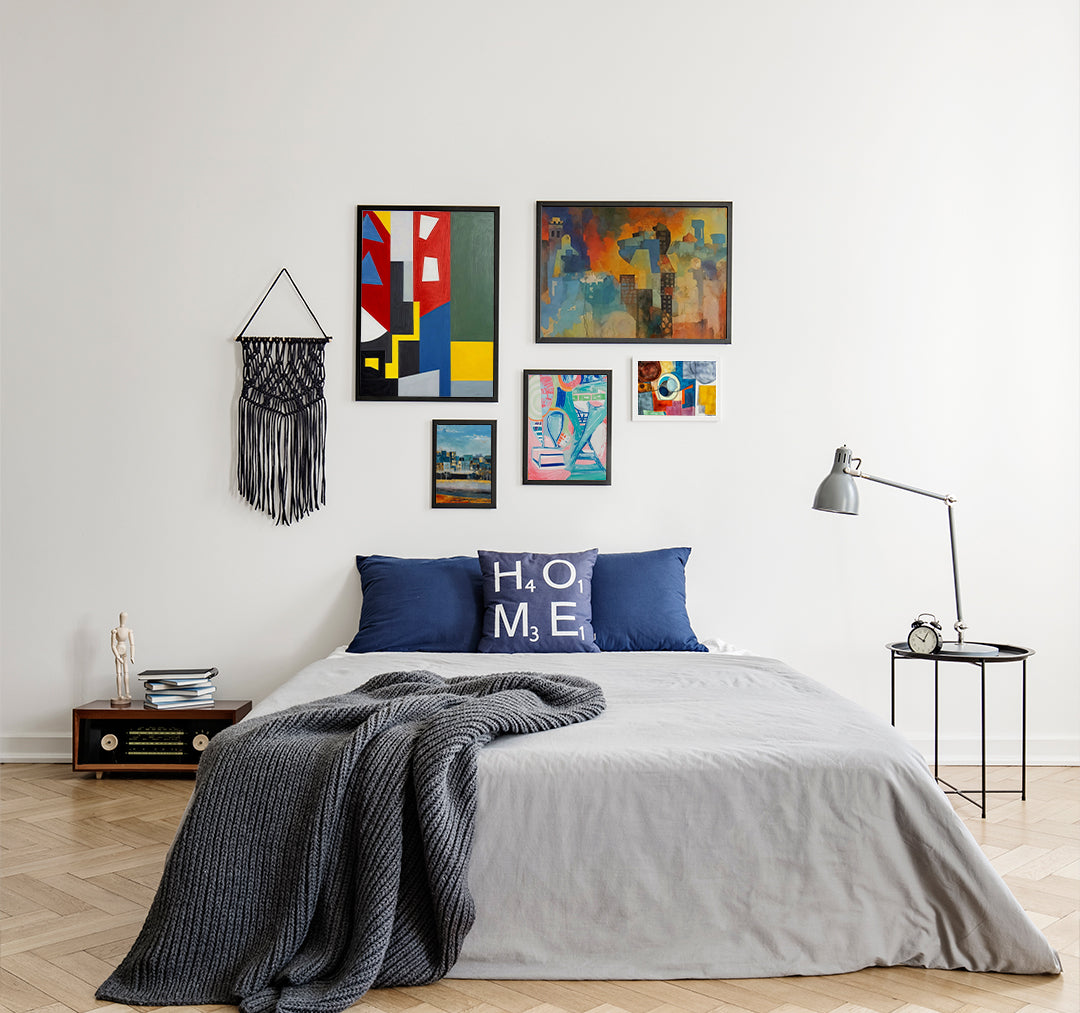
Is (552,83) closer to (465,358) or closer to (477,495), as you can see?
(465,358)

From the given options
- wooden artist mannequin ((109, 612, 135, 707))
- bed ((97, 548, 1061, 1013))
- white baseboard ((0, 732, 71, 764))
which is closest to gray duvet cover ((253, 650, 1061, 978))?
bed ((97, 548, 1061, 1013))

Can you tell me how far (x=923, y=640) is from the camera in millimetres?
3553

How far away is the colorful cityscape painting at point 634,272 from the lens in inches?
159

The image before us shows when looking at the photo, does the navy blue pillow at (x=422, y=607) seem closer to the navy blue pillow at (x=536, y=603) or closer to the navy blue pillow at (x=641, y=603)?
the navy blue pillow at (x=536, y=603)

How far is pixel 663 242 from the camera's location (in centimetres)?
405

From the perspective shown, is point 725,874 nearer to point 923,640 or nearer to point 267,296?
point 923,640

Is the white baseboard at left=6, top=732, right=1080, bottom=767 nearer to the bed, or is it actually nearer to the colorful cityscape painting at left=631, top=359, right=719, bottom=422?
the colorful cityscape painting at left=631, top=359, right=719, bottom=422

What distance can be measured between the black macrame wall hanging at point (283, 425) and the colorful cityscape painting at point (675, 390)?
1.22 metres

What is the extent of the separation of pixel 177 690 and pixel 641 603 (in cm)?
169

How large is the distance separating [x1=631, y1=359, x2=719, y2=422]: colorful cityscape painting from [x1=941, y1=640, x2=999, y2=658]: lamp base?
46.4 inches

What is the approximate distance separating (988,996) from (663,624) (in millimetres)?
1788

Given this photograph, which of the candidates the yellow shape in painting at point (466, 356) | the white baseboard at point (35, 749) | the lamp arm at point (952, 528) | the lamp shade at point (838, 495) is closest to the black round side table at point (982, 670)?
the lamp arm at point (952, 528)

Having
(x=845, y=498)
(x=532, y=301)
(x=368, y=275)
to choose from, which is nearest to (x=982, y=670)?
(x=845, y=498)

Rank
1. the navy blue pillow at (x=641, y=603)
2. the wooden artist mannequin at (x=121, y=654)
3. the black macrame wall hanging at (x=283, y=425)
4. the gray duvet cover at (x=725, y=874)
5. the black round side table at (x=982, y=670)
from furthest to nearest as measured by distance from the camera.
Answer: the black macrame wall hanging at (x=283, y=425) < the wooden artist mannequin at (x=121, y=654) < the navy blue pillow at (x=641, y=603) < the black round side table at (x=982, y=670) < the gray duvet cover at (x=725, y=874)
